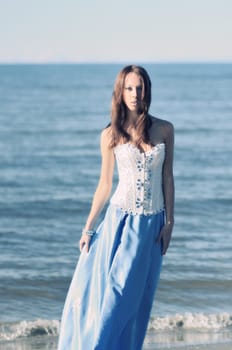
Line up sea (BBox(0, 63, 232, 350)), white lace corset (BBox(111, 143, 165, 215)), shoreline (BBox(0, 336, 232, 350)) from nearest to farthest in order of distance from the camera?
white lace corset (BBox(111, 143, 165, 215)) → shoreline (BBox(0, 336, 232, 350)) → sea (BBox(0, 63, 232, 350))

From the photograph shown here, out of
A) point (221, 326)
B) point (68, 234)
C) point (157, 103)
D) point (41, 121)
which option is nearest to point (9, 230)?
point (68, 234)

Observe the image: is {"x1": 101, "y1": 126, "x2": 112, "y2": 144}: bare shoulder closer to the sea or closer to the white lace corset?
the white lace corset

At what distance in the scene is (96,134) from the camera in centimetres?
3070

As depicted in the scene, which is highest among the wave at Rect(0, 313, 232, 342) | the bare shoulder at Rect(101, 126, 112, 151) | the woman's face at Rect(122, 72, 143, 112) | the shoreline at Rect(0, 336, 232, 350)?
the woman's face at Rect(122, 72, 143, 112)

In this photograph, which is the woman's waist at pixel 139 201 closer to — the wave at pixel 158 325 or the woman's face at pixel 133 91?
the woman's face at pixel 133 91


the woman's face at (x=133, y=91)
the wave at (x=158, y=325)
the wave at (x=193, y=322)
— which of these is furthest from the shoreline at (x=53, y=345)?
the woman's face at (x=133, y=91)

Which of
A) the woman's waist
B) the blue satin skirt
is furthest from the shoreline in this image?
the woman's waist

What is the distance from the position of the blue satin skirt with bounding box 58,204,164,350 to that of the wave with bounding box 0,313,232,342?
2564 mm

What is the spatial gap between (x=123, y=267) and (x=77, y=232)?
27.8 feet

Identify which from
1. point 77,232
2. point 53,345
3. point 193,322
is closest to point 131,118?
point 53,345

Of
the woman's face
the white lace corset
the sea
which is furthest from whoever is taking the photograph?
the sea

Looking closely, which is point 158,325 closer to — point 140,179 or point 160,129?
point 140,179

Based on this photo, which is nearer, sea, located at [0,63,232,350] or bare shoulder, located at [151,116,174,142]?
bare shoulder, located at [151,116,174,142]

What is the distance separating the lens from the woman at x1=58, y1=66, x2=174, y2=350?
551cm
